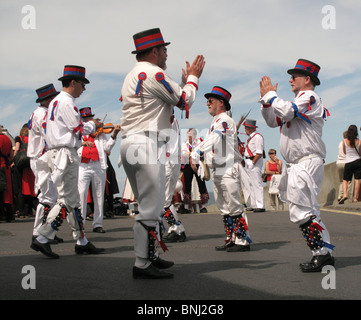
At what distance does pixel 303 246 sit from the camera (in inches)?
307

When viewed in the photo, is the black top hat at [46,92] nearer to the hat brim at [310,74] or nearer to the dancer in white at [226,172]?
the dancer in white at [226,172]

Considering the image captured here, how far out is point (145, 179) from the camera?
5.22 metres

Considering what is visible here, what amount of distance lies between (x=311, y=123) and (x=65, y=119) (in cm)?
302

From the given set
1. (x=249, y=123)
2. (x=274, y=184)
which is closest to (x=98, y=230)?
(x=249, y=123)

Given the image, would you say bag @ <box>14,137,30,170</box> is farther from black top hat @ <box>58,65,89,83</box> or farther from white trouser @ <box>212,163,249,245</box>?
white trouser @ <box>212,163,249,245</box>

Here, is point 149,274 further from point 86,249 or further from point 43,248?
point 86,249

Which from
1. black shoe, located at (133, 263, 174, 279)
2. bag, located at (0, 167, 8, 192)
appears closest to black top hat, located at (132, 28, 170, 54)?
black shoe, located at (133, 263, 174, 279)

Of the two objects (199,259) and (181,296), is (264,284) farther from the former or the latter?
(199,259)

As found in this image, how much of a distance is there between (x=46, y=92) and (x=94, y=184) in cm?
248

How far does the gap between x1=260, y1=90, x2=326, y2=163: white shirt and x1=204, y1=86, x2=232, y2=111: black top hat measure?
1970 millimetres

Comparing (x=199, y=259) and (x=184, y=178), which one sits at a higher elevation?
(x=184, y=178)

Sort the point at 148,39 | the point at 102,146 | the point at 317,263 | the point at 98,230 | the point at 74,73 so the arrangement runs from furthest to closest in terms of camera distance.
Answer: the point at 102,146 → the point at 98,230 → the point at 74,73 → the point at 317,263 → the point at 148,39

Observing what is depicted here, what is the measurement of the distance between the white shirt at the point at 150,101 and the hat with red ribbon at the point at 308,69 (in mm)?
1415
